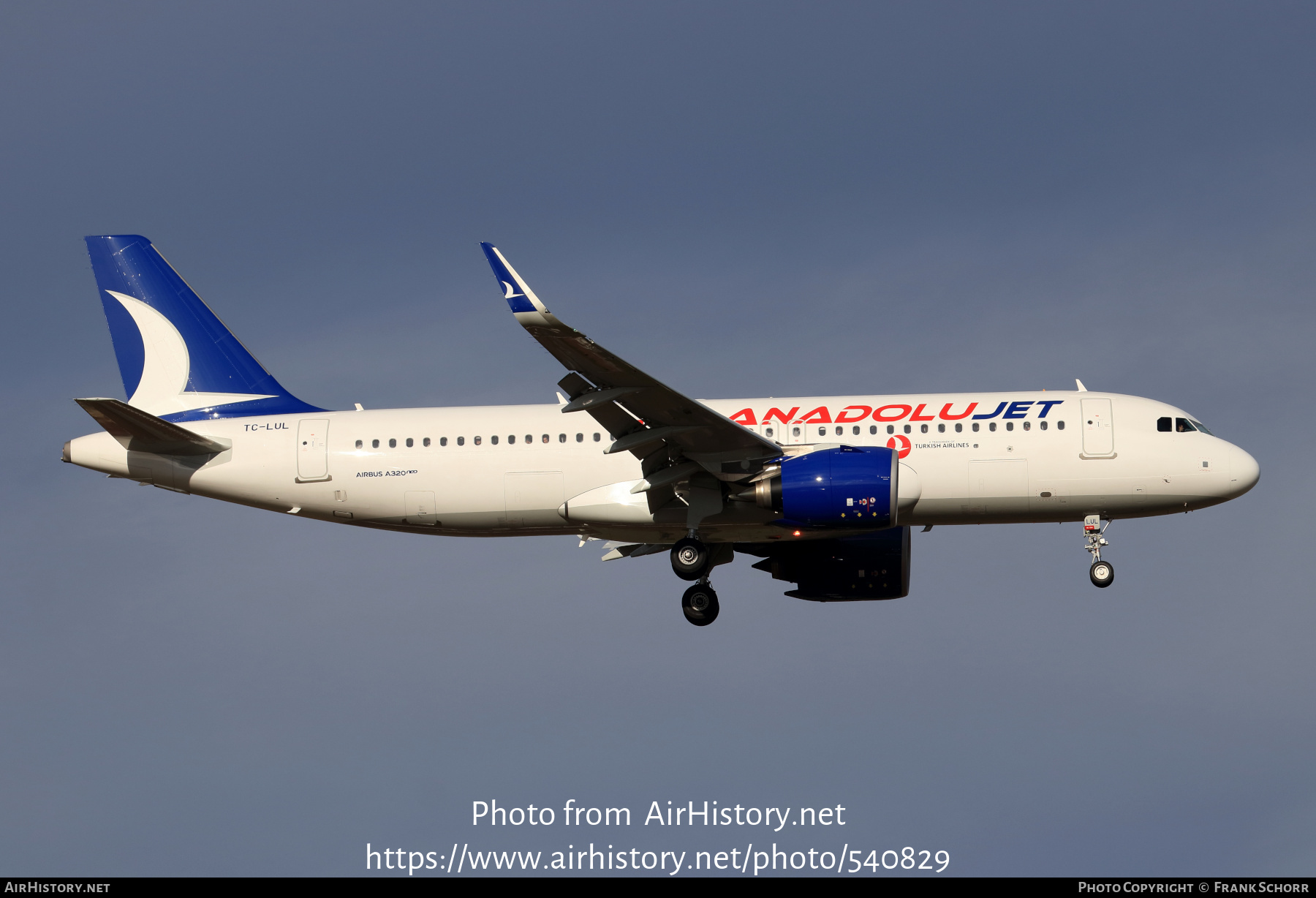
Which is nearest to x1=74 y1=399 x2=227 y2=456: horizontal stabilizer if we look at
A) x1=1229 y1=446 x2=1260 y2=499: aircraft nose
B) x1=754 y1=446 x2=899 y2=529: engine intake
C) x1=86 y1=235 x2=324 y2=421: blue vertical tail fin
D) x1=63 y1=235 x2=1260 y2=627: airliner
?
x1=63 y1=235 x2=1260 y2=627: airliner

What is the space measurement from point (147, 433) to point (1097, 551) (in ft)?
76.3

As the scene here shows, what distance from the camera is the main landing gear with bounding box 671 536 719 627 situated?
3397 cm

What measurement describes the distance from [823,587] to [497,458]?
32.7 feet

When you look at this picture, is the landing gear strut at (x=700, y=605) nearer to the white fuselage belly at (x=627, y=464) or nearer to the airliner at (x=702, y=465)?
the airliner at (x=702, y=465)

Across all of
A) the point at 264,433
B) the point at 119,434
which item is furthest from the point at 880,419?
the point at 119,434

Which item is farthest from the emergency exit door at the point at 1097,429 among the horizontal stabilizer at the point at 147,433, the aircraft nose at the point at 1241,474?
the horizontal stabilizer at the point at 147,433

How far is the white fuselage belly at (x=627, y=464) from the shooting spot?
3300cm

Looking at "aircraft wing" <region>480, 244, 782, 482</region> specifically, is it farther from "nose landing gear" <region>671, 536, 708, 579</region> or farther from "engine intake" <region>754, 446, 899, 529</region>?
"nose landing gear" <region>671, 536, 708, 579</region>

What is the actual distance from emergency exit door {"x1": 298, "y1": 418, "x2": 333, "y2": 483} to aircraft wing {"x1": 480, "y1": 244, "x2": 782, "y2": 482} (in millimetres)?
7803

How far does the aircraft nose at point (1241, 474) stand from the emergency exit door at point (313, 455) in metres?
21.9

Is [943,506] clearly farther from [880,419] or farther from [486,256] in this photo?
[486,256]

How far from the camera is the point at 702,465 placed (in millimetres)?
32188

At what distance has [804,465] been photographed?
3153cm

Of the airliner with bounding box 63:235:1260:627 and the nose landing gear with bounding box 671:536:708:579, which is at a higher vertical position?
the airliner with bounding box 63:235:1260:627
